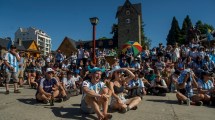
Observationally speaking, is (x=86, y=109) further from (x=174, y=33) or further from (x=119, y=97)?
(x=174, y=33)

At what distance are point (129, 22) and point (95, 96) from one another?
186 feet

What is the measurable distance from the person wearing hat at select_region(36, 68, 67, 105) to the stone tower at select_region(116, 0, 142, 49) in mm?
52100

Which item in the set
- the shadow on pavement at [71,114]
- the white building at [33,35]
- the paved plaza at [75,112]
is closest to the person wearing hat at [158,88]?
the paved plaza at [75,112]

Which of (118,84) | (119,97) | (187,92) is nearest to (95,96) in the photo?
(119,97)

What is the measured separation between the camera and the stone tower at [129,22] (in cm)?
5944

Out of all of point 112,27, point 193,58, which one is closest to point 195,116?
point 193,58

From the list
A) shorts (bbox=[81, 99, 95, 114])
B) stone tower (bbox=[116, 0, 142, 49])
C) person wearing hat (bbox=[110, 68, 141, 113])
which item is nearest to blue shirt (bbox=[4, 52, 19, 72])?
shorts (bbox=[81, 99, 95, 114])

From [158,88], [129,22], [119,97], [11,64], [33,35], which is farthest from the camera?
[33,35]

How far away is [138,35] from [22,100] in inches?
2062

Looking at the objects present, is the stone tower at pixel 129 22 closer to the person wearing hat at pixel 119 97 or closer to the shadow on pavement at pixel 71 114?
the person wearing hat at pixel 119 97

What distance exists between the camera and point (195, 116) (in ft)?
A: 22.1

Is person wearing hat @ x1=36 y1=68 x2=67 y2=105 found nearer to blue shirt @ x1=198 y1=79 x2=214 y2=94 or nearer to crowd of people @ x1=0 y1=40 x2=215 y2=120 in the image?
crowd of people @ x1=0 y1=40 x2=215 y2=120

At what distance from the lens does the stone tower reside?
195ft

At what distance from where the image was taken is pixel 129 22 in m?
61.1
